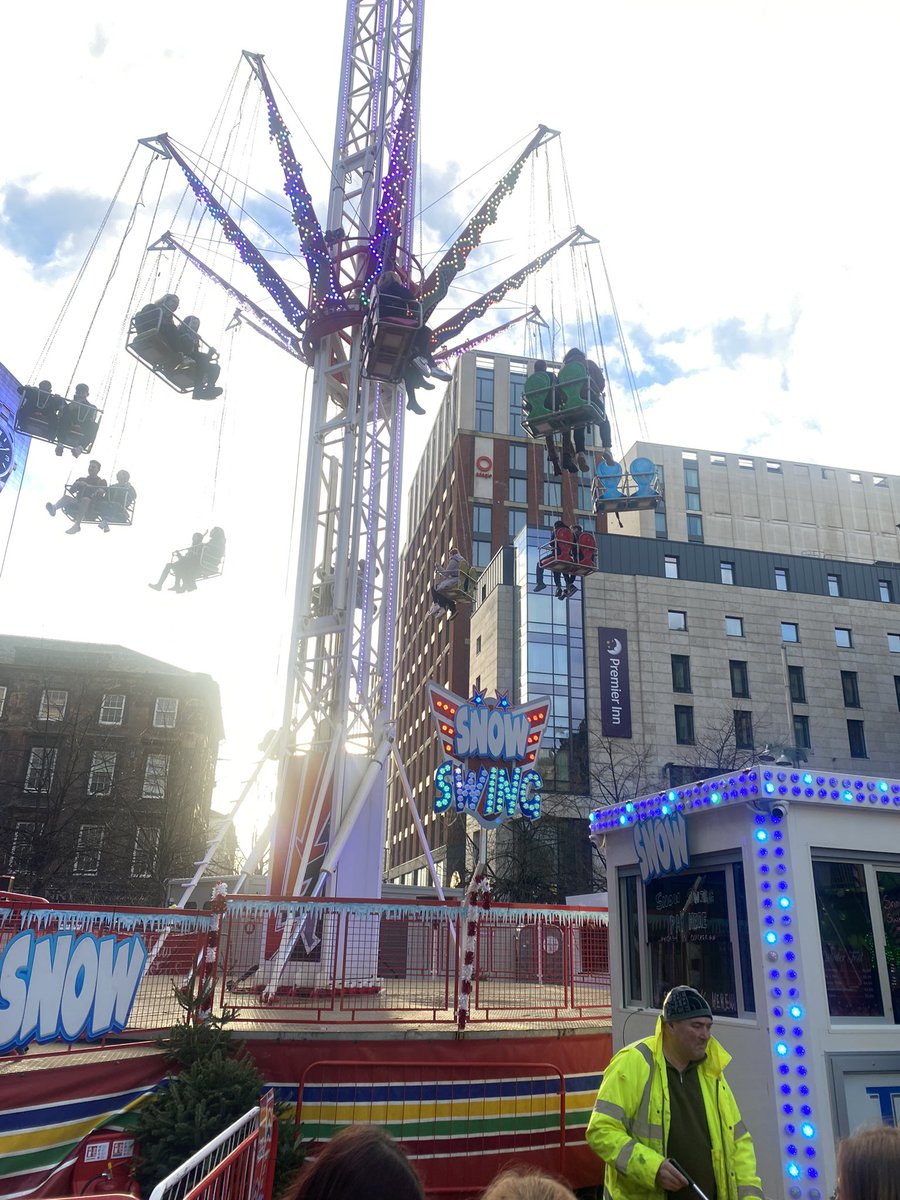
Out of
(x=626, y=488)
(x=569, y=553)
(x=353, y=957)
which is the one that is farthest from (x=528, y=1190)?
(x=626, y=488)

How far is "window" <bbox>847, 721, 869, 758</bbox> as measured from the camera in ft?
177

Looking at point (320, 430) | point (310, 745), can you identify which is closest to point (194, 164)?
point (320, 430)

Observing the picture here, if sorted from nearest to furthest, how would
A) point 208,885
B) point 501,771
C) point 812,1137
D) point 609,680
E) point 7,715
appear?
point 812,1137 < point 501,771 < point 208,885 < point 7,715 < point 609,680

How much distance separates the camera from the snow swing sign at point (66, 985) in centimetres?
784

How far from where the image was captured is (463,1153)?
30.5 ft

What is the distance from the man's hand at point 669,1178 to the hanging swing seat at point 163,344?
16.6 m

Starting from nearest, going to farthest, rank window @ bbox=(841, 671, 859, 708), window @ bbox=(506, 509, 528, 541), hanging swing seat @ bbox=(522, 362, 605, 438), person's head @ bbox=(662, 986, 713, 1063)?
1. person's head @ bbox=(662, 986, 713, 1063)
2. hanging swing seat @ bbox=(522, 362, 605, 438)
3. window @ bbox=(841, 671, 859, 708)
4. window @ bbox=(506, 509, 528, 541)

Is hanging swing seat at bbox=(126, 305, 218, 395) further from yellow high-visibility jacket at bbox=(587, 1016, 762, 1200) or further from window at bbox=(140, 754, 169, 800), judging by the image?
window at bbox=(140, 754, 169, 800)

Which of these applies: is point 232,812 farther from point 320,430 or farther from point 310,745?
point 320,430

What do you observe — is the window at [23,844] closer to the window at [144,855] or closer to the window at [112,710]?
the window at [144,855]

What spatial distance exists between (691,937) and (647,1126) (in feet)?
13.8

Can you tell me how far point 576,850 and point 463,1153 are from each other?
37.6 metres

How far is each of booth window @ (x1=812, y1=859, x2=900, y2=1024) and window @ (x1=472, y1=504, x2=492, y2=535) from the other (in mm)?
61666

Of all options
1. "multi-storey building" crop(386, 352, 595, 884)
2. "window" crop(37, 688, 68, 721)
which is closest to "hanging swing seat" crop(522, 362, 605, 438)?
"window" crop(37, 688, 68, 721)
